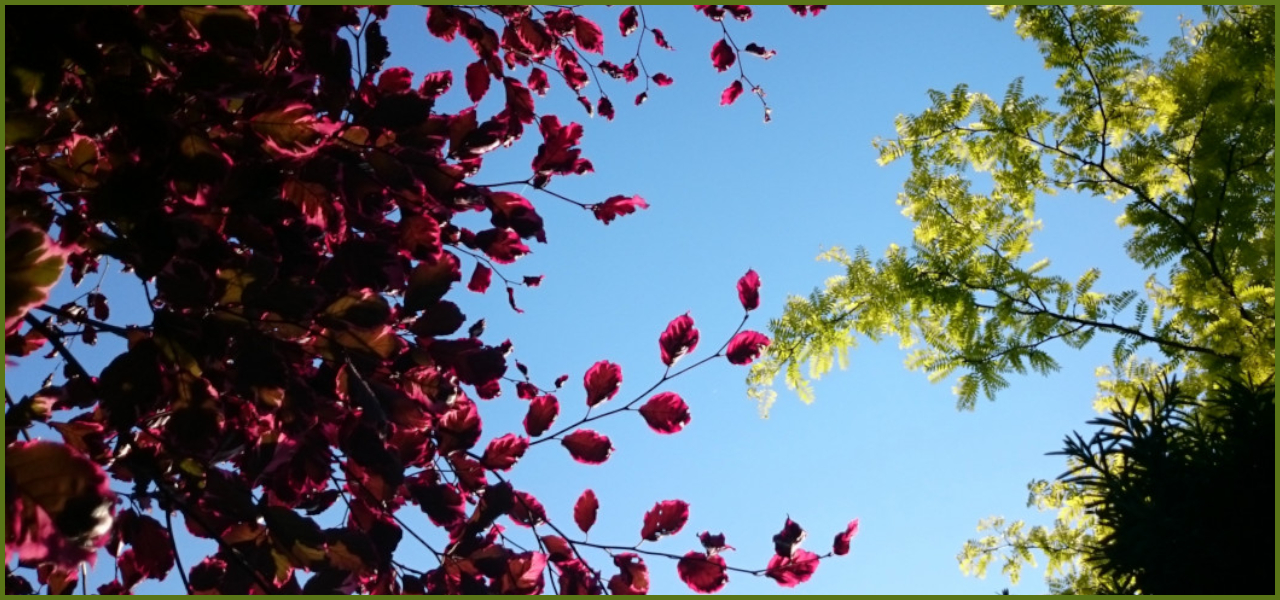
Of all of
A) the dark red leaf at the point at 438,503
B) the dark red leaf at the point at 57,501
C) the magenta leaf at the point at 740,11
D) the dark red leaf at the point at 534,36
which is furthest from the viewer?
the magenta leaf at the point at 740,11

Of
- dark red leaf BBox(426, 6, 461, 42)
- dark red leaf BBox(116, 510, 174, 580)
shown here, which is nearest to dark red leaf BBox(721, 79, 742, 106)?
dark red leaf BBox(426, 6, 461, 42)

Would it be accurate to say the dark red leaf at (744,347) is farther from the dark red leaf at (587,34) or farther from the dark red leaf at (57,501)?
the dark red leaf at (57,501)

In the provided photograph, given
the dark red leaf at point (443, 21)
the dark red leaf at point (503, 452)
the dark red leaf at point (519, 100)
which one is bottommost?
the dark red leaf at point (503, 452)

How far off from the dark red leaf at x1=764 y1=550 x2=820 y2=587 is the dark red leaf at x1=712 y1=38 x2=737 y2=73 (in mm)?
2282

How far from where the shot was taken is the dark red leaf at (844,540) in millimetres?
1978

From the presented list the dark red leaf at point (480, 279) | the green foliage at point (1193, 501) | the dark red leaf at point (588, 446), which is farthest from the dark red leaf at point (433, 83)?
the green foliage at point (1193, 501)

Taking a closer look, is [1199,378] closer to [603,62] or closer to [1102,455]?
[1102,455]

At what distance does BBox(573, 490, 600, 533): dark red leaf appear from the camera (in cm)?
198

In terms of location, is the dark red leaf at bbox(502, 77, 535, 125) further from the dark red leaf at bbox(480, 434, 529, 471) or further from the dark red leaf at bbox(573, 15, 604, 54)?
the dark red leaf at bbox(480, 434, 529, 471)

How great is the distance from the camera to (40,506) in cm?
78

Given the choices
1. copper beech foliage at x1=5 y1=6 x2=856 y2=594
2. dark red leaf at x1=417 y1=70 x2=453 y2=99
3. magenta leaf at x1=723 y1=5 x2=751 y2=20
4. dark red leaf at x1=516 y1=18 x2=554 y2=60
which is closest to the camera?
copper beech foliage at x1=5 y1=6 x2=856 y2=594

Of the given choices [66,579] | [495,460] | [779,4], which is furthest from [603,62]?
[66,579]

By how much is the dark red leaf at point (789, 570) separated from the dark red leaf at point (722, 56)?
2.28 metres

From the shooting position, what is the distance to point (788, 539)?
74.9 inches
